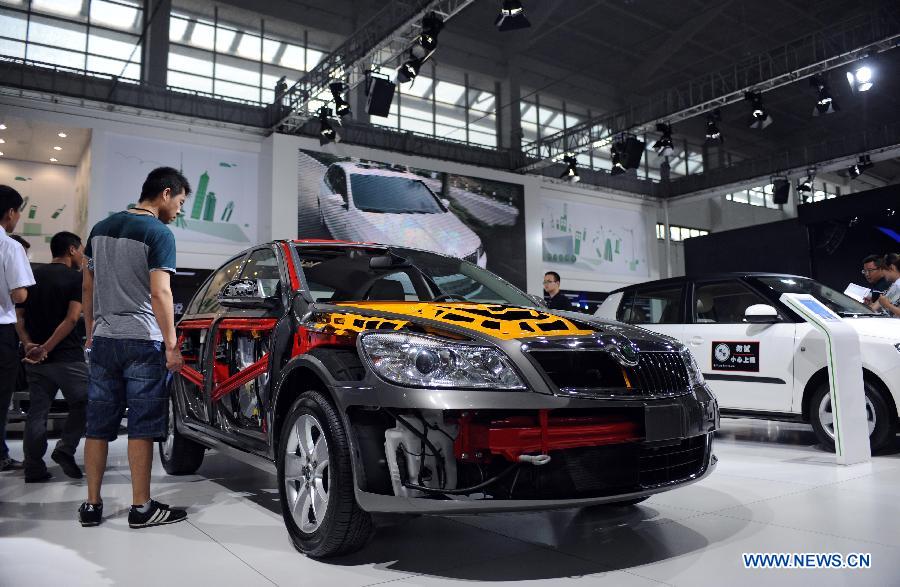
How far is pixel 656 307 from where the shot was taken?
19.2ft

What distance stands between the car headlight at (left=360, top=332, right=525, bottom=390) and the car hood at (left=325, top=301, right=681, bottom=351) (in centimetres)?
8

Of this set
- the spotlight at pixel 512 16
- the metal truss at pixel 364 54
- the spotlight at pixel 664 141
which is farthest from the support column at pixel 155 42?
the spotlight at pixel 664 141

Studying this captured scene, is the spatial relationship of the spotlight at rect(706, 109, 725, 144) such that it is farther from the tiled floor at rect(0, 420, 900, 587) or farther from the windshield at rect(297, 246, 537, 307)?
the windshield at rect(297, 246, 537, 307)

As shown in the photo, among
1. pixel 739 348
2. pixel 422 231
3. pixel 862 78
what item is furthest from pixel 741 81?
pixel 739 348

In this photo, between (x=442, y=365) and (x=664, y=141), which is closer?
(x=442, y=365)

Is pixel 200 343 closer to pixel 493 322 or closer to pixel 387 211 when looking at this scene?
pixel 493 322

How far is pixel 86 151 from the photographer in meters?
12.5

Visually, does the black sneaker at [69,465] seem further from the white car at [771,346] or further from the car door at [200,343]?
the white car at [771,346]

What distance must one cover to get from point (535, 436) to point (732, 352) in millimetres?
3673

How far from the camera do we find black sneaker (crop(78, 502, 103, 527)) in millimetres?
3027

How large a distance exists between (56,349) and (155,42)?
11.5m

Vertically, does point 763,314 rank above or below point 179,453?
above

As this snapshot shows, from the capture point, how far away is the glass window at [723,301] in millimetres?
5312

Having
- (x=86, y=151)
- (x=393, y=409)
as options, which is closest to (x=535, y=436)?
(x=393, y=409)
